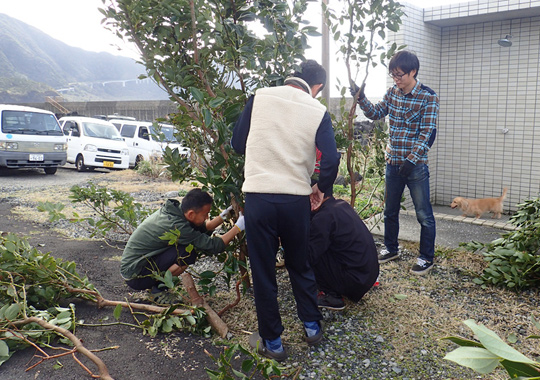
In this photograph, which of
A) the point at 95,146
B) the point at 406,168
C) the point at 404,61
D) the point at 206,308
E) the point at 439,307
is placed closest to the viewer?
the point at 206,308

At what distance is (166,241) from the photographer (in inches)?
135

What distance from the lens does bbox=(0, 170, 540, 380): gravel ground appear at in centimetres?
263

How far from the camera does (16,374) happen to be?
8.55 feet

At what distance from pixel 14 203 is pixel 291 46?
22.0 feet

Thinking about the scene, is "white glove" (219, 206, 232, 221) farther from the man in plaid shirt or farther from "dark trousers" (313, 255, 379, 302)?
the man in plaid shirt

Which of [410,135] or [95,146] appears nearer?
[410,135]

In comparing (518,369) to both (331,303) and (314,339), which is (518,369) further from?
(331,303)

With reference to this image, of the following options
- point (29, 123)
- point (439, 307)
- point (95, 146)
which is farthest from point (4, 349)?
point (95, 146)

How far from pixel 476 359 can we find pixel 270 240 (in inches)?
78.1

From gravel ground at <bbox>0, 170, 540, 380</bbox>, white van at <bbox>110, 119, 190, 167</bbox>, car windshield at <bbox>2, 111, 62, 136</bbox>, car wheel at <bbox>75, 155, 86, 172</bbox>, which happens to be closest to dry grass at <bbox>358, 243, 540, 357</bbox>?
gravel ground at <bbox>0, 170, 540, 380</bbox>

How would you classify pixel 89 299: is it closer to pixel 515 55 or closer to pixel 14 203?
pixel 14 203

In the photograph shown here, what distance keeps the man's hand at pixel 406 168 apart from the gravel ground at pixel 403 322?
0.89m

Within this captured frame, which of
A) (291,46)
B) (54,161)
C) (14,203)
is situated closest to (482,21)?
(291,46)

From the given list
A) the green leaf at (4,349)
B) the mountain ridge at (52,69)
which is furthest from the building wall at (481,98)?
the mountain ridge at (52,69)
